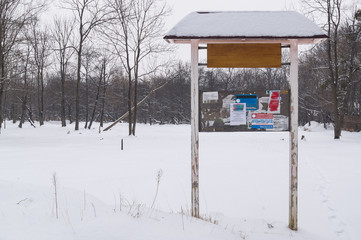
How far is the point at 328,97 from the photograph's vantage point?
29781 mm

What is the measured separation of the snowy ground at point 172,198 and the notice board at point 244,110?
1560 mm

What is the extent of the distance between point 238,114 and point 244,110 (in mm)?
119

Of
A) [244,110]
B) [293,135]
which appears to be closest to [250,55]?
[244,110]

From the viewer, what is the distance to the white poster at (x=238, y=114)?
4.66 metres

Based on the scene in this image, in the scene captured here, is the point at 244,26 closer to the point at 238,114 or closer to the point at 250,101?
the point at 250,101

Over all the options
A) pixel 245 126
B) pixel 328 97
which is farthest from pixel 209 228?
pixel 328 97

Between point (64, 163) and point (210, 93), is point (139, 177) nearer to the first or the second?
point (64, 163)

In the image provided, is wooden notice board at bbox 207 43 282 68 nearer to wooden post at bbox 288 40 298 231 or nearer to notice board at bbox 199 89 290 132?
wooden post at bbox 288 40 298 231

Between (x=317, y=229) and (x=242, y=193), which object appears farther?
(x=242, y=193)

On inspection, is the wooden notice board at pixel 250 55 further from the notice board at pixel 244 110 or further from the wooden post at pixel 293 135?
the notice board at pixel 244 110

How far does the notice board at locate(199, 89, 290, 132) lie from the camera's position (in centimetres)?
465

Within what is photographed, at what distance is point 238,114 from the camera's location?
4668 mm

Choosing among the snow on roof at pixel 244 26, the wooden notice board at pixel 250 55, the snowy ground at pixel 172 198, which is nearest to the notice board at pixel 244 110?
the wooden notice board at pixel 250 55

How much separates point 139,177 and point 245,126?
4462 millimetres
